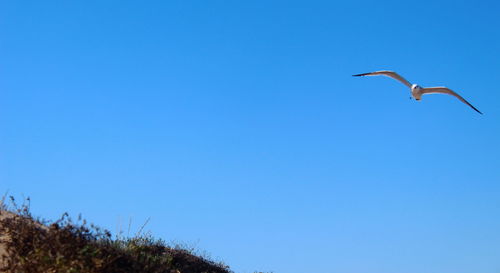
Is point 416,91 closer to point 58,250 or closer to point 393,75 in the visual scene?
point 393,75

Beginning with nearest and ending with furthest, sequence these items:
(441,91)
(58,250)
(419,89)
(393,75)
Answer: (58,250) < (393,75) < (419,89) < (441,91)

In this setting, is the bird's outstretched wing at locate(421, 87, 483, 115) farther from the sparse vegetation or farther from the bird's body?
the sparse vegetation

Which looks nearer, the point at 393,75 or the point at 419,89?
the point at 393,75

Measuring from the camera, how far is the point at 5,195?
1199 cm

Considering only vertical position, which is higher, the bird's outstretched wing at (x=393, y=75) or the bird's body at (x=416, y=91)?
the bird's outstretched wing at (x=393, y=75)

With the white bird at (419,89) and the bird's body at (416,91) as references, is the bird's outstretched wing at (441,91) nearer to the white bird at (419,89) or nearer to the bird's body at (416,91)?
the white bird at (419,89)

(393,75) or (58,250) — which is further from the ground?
(393,75)

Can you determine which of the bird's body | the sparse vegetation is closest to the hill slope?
the sparse vegetation

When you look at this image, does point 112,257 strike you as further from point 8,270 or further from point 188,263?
point 188,263

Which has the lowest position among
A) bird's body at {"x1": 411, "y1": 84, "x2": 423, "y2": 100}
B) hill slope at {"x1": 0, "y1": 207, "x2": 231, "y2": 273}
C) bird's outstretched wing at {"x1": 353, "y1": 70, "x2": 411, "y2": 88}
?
hill slope at {"x1": 0, "y1": 207, "x2": 231, "y2": 273}

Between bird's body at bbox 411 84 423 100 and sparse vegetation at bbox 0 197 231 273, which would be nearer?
sparse vegetation at bbox 0 197 231 273

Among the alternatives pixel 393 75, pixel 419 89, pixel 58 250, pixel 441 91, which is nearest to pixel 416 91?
pixel 419 89

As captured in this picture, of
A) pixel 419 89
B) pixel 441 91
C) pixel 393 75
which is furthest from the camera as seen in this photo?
pixel 441 91

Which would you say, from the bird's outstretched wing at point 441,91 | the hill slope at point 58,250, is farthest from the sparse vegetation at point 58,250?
the bird's outstretched wing at point 441,91
